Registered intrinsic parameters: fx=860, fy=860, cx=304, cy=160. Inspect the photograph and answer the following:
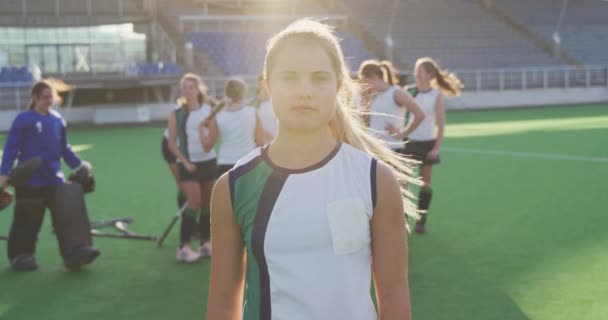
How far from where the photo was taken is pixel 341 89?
229 cm

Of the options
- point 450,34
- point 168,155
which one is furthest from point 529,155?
point 450,34

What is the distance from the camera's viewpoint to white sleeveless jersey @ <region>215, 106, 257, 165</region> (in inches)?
306

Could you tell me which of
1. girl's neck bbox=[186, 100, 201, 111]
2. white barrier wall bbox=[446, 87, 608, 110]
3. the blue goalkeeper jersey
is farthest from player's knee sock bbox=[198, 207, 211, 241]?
white barrier wall bbox=[446, 87, 608, 110]

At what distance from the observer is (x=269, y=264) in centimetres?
211

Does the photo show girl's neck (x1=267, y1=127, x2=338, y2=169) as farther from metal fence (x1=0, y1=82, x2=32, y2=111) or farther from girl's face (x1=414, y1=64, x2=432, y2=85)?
metal fence (x1=0, y1=82, x2=32, y2=111)

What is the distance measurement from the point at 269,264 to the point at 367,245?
246mm

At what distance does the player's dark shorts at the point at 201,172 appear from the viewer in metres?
8.12

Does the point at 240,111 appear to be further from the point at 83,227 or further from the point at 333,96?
the point at 333,96

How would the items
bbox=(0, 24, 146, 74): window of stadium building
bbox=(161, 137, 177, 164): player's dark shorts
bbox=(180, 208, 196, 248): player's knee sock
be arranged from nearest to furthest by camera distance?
bbox=(180, 208, 196, 248): player's knee sock, bbox=(161, 137, 177, 164): player's dark shorts, bbox=(0, 24, 146, 74): window of stadium building

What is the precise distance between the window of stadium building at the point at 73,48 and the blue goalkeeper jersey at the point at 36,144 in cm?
2900

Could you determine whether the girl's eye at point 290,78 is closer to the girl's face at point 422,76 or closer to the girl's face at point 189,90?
the girl's face at point 189,90

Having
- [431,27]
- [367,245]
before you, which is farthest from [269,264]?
[431,27]

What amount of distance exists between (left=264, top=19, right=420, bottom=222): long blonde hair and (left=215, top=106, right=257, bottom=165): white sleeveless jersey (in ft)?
17.4

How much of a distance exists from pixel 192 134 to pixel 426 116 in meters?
2.45
